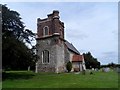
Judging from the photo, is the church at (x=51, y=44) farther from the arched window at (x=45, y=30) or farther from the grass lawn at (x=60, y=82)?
the grass lawn at (x=60, y=82)

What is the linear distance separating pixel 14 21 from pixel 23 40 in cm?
320

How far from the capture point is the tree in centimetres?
3042

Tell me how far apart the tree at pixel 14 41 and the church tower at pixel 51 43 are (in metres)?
15.7

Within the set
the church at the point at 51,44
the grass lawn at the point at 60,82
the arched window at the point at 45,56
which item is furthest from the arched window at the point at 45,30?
the grass lawn at the point at 60,82

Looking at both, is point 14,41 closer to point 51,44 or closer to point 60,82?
point 60,82

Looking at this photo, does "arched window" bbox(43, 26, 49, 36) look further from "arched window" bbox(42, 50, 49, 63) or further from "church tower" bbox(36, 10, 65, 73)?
"arched window" bbox(42, 50, 49, 63)

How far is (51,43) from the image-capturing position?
52.9 m

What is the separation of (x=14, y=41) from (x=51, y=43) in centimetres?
2234

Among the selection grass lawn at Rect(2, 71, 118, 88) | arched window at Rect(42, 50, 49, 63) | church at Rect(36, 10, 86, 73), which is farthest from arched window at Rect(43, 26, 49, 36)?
grass lawn at Rect(2, 71, 118, 88)

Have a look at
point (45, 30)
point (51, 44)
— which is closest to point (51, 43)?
point (51, 44)

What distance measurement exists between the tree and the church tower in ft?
51.6

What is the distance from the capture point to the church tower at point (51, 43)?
52.1m

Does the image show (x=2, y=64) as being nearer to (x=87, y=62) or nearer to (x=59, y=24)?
(x=59, y=24)

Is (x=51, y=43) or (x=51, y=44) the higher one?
(x=51, y=43)
